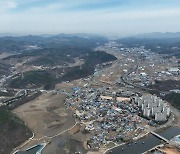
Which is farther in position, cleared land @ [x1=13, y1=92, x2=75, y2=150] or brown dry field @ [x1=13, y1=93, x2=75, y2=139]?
brown dry field @ [x1=13, y1=93, x2=75, y2=139]

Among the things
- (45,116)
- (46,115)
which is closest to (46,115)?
(46,115)

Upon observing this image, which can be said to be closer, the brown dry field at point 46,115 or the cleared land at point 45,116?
the cleared land at point 45,116

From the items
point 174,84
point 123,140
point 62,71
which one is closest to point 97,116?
point 123,140

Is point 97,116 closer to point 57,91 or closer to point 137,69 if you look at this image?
point 57,91

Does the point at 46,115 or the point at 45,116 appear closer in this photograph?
the point at 45,116

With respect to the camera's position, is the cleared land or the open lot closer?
the cleared land

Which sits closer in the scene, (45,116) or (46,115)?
(45,116)

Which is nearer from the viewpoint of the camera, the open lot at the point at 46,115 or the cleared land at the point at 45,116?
the cleared land at the point at 45,116

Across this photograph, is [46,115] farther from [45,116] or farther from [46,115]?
[45,116]
